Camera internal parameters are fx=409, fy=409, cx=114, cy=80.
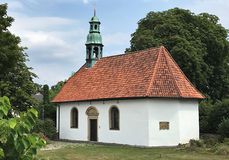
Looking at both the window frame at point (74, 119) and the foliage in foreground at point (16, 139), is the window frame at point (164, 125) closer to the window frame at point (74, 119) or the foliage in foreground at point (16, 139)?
the window frame at point (74, 119)

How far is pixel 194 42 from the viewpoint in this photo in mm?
39812

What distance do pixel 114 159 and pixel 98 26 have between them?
61.2ft

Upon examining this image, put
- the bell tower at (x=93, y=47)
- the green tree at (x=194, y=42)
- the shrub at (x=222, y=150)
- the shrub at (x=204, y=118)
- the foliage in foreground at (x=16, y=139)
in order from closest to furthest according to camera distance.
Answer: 1. the foliage in foreground at (x=16, y=139)
2. the shrub at (x=222, y=150)
3. the shrub at (x=204, y=118)
4. the bell tower at (x=93, y=47)
5. the green tree at (x=194, y=42)

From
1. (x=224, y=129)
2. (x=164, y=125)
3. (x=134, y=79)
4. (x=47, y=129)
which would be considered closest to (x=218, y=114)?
(x=224, y=129)

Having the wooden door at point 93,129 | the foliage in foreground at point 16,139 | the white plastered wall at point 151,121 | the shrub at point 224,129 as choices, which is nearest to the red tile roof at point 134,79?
the white plastered wall at point 151,121

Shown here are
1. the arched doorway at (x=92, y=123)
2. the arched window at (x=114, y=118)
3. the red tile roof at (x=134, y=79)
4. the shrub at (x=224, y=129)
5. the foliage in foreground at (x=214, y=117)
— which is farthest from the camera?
the arched doorway at (x=92, y=123)

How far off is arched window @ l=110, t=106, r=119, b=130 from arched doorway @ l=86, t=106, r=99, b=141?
149 centimetres

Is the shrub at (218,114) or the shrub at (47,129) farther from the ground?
the shrub at (218,114)

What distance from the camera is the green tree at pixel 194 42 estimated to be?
38312 mm

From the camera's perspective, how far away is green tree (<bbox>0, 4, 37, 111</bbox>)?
2647 cm

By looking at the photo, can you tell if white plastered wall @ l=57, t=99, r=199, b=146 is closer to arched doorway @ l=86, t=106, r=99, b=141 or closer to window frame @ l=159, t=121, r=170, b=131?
window frame @ l=159, t=121, r=170, b=131

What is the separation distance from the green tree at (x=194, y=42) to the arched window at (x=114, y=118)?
1156 cm

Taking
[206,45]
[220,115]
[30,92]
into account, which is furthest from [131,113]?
[206,45]

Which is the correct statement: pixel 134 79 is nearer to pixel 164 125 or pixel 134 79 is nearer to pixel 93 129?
pixel 164 125
